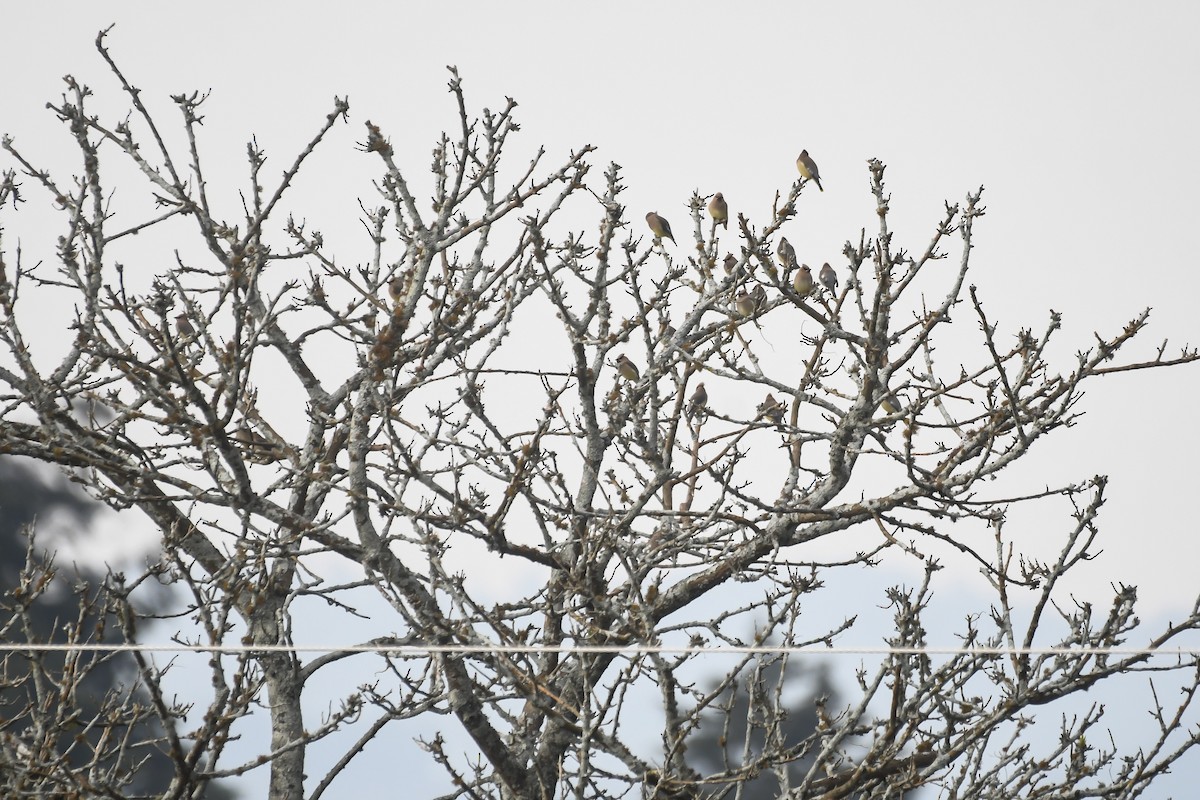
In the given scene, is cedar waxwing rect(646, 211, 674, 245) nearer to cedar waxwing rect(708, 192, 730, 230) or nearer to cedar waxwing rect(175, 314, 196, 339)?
cedar waxwing rect(708, 192, 730, 230)

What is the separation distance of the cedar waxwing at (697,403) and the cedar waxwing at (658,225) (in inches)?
45.0

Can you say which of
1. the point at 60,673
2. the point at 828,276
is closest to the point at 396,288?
the point at 828,276

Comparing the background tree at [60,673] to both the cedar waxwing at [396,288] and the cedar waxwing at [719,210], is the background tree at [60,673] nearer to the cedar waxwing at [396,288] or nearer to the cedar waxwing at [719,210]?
the cedar waxwing at [396,288]

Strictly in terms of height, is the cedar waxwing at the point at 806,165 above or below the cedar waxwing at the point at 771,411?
above

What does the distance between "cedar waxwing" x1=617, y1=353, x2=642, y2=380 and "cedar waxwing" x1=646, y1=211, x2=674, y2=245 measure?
4.26 feet

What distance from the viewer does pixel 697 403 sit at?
25.1 ft

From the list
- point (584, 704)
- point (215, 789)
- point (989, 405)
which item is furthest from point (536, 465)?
point (215, 789)

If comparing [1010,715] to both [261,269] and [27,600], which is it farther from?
[27,600]

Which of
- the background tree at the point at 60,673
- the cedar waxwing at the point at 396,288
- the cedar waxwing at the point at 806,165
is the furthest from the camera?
the cedar waxwing at the point at 806,165

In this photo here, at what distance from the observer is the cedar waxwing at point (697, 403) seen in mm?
7360

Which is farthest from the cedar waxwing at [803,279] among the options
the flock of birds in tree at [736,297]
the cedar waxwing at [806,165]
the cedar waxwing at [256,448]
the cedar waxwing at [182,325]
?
the cedar waxwing at [182,325]

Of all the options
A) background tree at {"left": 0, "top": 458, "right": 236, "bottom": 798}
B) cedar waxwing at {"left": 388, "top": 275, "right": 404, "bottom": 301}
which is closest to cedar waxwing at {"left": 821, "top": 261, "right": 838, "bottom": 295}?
cedar waxwing at {"left": 388, "top": 275, "right": 404, "bottom": 301}

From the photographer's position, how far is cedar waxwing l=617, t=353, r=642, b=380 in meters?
7.87

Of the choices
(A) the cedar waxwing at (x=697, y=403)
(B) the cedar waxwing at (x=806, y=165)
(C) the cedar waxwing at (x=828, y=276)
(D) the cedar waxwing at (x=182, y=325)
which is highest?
(B) the cedar waxwing at (x=806, y=165)
